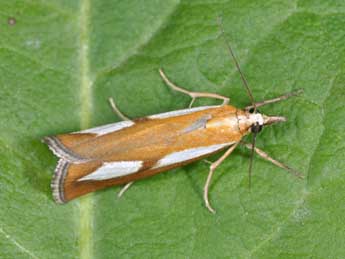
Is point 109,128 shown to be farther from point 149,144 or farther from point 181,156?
point 181,156

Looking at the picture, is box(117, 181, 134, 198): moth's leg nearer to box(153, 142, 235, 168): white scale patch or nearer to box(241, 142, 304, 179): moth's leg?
box(153, 142, 235, 168): white scale patch

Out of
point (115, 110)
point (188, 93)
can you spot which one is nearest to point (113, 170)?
point (115, 110)

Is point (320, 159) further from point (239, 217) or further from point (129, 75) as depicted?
point (129, 75)

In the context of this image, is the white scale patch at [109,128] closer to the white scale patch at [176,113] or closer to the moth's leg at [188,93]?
the white scale patch at [176,113]

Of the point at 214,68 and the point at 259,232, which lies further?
the point at 214,68

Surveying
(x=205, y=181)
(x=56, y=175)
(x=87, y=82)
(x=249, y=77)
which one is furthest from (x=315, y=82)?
(x=56, y=175)

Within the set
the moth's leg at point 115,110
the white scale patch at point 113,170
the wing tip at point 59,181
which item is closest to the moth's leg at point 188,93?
the moth's leg at point 115,110
